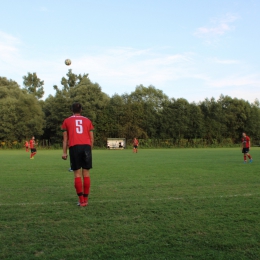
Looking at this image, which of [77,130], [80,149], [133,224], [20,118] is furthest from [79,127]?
[20,118]

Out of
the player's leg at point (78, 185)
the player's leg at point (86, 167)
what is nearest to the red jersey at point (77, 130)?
the player's leg at point (86, 167)

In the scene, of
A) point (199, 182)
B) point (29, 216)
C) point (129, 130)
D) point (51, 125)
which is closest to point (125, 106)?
point (129, 130)

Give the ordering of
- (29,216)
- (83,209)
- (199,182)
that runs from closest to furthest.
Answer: (29,216) → (83,209) → (199,182)

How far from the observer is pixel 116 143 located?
52250 millimetres

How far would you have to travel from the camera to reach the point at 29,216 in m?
5.04

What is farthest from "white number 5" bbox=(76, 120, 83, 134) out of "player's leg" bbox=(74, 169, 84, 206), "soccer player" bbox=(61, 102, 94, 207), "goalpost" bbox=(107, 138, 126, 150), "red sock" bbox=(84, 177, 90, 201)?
"goalpost" bbox=(107, 138, 126, 150)

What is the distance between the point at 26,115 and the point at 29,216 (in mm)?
51987

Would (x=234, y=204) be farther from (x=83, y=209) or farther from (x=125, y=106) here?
(x=125, y=106)

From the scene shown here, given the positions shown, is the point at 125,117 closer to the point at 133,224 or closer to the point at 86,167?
the point at 86,167

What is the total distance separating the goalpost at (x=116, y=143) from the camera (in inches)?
2044

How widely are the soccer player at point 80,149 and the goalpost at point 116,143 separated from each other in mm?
45721

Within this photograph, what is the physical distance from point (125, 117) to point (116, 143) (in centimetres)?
766

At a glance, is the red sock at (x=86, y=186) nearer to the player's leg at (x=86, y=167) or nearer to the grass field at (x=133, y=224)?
the player's leg at (x=86, y=167)

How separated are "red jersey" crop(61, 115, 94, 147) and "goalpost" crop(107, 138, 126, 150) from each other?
45.8 metres
